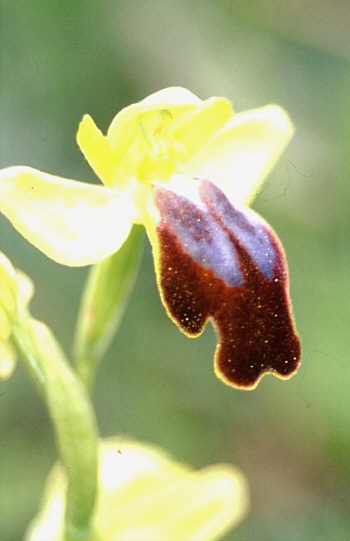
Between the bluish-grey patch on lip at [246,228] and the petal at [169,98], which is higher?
the petal at [169,98]

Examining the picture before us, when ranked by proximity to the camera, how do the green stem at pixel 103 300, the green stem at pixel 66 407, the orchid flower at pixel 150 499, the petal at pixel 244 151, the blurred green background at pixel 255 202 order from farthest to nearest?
the blurred green background at pixel 255 202 < the orchid flower at pixel 150 499 < the petal at pixel 244 151 < the green stem at pixel 103 300 < the green stem at pixel 66 407

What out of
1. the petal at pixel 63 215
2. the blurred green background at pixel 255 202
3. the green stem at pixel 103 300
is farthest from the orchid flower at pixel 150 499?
the petal at pixel 63 215

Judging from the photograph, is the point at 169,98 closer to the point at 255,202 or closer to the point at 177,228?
the point at 177,228

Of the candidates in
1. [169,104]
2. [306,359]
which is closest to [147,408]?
[306,359]

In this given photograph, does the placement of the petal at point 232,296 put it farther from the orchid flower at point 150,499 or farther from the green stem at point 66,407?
the orchid flower at point 150,499

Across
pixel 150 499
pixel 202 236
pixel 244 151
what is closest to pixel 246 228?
pixel 202 236

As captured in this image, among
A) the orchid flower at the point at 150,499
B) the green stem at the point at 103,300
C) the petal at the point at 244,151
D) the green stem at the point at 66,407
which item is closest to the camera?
the green stem at the point at 66,407
